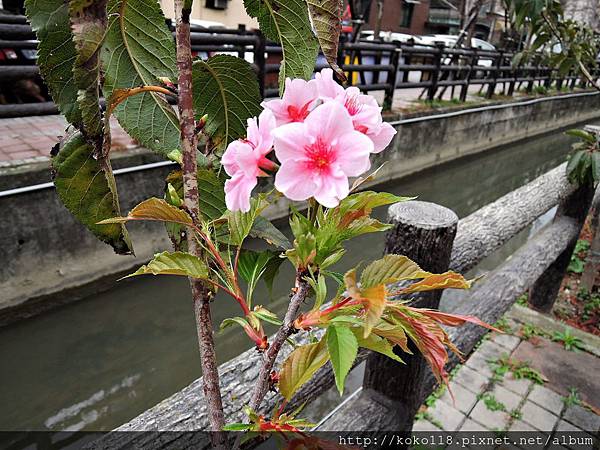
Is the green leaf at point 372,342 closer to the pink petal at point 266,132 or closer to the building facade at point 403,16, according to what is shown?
the pink petal at point 266,132

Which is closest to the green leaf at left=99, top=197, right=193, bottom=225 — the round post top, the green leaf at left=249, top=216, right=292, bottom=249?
the green leaf at left=249, top=216, right=292, bottom=249

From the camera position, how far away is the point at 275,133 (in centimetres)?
39

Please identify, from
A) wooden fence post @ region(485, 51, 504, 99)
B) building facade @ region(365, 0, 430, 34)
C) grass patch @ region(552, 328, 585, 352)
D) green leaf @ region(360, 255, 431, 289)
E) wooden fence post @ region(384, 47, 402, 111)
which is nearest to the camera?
green leaf @ region(360, 255, 431, 289)

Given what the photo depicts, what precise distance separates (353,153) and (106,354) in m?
3.48

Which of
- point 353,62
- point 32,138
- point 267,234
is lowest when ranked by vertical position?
point 32,138

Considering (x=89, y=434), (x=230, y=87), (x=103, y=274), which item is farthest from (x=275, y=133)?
(x=103, y=274)

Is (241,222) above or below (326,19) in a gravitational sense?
below

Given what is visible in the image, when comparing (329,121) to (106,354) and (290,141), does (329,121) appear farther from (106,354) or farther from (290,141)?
(106,354)

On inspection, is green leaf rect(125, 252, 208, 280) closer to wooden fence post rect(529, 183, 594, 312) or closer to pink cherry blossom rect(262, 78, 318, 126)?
pink cherry blossom rect(262, 78, 318, 126)

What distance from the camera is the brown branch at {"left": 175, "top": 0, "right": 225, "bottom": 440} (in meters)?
0.44

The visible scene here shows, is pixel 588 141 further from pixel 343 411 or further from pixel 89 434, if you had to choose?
pixel 89 434

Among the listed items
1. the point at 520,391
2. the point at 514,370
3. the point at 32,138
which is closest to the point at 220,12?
the point at 32,138

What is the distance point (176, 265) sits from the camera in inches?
18.1

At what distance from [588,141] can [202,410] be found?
3086mm
